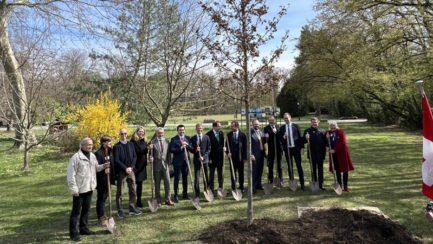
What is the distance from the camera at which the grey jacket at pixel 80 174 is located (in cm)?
468

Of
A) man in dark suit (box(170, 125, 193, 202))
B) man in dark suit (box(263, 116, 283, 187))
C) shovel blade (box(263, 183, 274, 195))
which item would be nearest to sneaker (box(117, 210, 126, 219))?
man in dark suit (box(170, 125, 193, 202))

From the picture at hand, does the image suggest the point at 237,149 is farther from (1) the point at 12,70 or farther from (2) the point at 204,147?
(1) the point at 12,70

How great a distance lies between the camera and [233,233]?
4.62 metres

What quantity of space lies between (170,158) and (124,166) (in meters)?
1.35

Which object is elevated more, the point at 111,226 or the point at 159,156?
the point at 159,156

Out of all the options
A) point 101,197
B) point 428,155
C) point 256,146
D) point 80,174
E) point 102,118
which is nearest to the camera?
point 428,155

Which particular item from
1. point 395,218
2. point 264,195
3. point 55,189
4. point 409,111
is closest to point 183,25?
point 264,195

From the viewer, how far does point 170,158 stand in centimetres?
682

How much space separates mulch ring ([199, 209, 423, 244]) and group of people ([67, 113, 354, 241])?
2.05 meters

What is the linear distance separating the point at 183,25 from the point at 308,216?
6.84 metres

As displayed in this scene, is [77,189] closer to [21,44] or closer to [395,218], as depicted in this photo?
[395,218]

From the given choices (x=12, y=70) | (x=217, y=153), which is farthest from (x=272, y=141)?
(x=12, y=70)

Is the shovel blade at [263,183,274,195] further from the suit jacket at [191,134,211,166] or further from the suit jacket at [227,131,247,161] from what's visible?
the suit jacket at [191,134,211,166]

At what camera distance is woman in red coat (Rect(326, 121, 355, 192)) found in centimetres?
705
